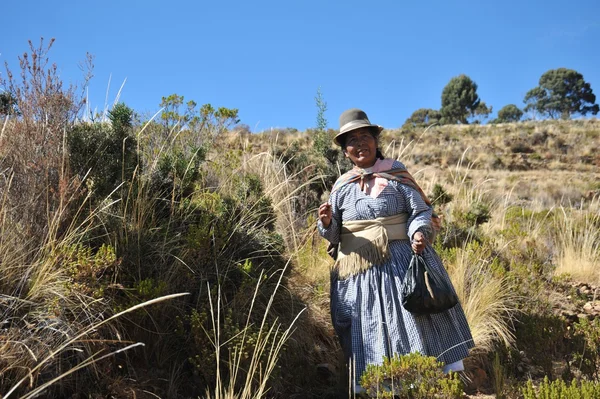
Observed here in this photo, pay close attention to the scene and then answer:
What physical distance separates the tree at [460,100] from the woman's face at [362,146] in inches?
1976

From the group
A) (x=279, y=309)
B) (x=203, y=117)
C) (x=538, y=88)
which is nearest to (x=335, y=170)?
(x=203, y=117)

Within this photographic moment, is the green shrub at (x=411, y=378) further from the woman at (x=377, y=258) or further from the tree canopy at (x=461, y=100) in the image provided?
the tree canopy at (x=461, y=100)

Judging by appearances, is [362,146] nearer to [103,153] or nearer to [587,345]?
[103,153]

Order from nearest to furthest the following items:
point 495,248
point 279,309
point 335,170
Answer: point 279,309 → point 495,248 → point 335,170

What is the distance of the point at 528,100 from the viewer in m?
60.3

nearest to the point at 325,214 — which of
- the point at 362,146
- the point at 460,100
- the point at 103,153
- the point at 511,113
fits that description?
the point at 362,146

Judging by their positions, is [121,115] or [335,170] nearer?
[121,115]

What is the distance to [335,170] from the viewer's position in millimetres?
6719

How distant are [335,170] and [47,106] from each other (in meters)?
4.18

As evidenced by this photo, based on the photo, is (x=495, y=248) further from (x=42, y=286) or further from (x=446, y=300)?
(x=42, y=286)

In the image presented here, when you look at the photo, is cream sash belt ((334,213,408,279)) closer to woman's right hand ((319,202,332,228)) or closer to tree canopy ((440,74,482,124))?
woman's right hand ((319,202,332,228))

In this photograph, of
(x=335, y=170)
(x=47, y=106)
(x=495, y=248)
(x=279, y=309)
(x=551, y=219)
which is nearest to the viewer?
(x=47, y=106)

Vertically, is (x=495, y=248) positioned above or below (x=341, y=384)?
above

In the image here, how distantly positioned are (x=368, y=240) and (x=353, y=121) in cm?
80
